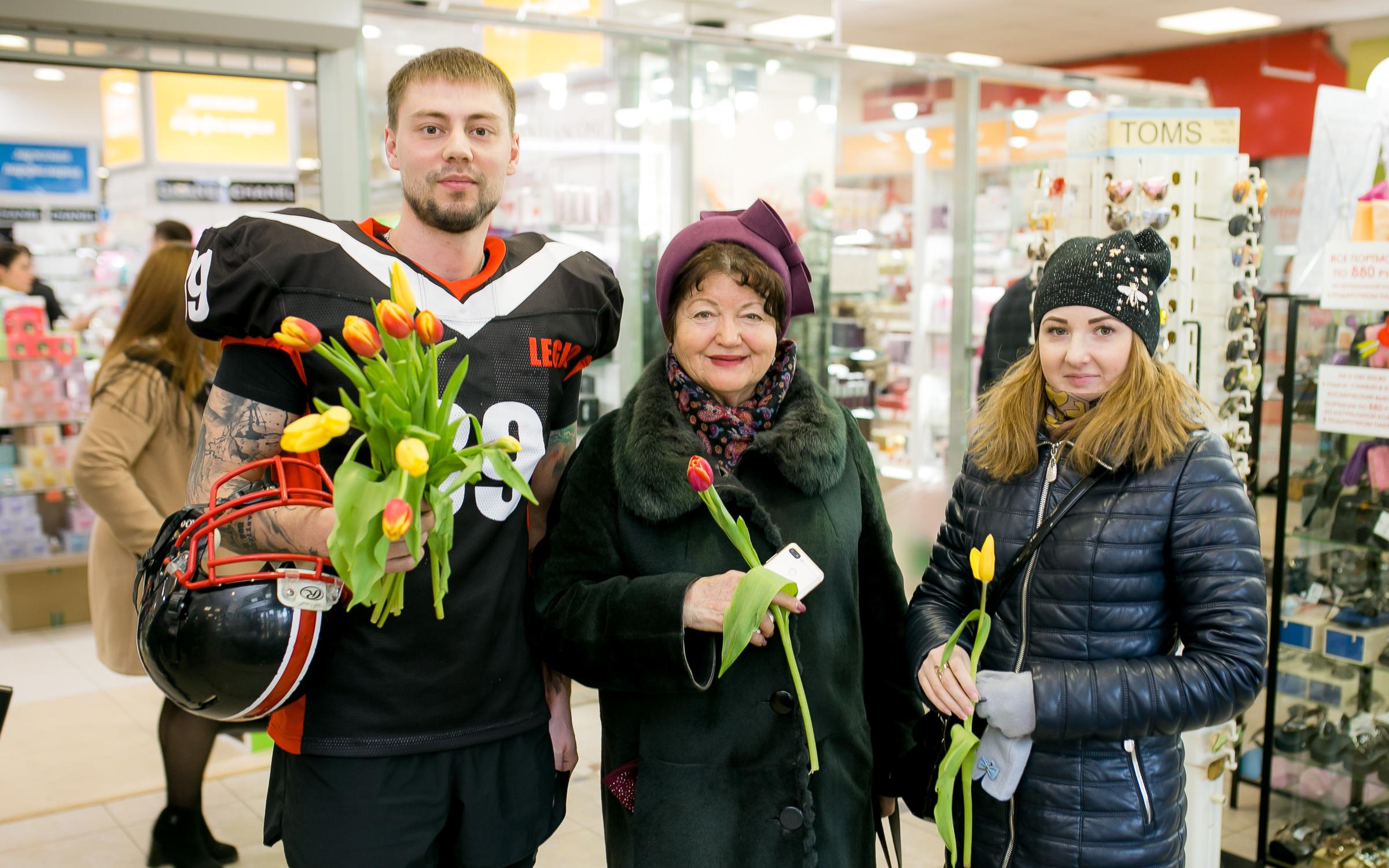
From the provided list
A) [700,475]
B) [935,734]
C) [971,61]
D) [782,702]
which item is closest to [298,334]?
[700,475]

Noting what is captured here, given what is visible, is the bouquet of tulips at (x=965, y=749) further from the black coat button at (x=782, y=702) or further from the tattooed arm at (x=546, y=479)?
the tattooed arm at (x=546, y=479)

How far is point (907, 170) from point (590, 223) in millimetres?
3051

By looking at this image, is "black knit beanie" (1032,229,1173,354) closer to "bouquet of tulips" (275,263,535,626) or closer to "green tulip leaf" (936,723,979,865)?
"green tulip leaf" (936,723,979,865)

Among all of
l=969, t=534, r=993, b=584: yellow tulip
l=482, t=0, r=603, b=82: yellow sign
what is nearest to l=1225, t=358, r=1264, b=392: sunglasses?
l=969, t=534, r=993, b=584: yellow tulip

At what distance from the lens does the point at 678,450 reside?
166 cm

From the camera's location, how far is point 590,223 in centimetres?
429

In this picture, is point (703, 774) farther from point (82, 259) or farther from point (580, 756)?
point (82, 259)

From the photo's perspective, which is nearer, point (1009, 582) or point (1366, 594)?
point (1009, 582)

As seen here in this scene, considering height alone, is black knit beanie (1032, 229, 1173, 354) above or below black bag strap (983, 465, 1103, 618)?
above

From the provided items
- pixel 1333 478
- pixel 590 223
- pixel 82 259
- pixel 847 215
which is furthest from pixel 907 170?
pixel 82 259

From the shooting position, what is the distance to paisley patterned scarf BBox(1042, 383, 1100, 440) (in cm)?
172

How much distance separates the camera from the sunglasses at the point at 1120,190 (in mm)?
2777

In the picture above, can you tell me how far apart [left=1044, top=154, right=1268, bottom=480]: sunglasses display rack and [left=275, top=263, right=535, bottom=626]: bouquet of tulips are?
197cm

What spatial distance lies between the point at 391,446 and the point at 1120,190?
212 centimetres
